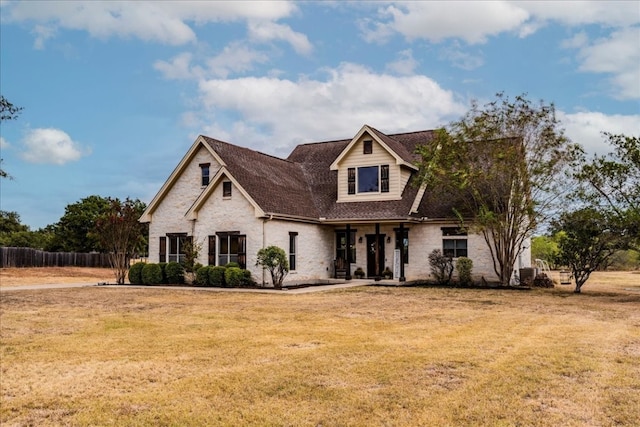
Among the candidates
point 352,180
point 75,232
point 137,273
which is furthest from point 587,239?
point 75,232

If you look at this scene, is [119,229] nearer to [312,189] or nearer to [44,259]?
[312,189]

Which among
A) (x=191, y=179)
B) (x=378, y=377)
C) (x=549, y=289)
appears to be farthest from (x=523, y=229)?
(x=378, y=377)

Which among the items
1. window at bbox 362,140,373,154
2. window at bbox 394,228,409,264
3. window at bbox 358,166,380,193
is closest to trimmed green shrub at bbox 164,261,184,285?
window at bbox 358,166,380,193

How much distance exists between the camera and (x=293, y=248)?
27.7 metres

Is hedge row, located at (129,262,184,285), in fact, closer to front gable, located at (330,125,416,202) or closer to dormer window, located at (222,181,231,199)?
dormer window, located at (222,181,231,199)

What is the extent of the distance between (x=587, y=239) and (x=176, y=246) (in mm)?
18607

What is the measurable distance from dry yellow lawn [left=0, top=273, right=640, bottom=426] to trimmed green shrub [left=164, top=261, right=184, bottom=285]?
10.8 metres

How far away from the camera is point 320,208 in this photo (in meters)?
30.5

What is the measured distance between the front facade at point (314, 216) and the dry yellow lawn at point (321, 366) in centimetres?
997

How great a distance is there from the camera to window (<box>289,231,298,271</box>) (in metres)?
27.5

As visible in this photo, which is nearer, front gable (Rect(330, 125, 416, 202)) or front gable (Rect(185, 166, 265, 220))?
front gable (Rect(185, 166, 265, 220))

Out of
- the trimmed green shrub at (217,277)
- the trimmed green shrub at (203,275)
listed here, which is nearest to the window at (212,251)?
the trimmed green shrub at (203,275)

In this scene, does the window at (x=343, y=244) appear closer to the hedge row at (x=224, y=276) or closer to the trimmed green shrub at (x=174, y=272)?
the hedge row at (x=224, y=276)

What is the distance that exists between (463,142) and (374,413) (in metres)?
20.9
